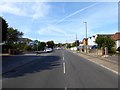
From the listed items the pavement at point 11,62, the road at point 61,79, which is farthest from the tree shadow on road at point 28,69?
the pavement at point 11,62

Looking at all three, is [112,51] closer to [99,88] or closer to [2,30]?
[2,30]

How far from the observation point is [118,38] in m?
86.2

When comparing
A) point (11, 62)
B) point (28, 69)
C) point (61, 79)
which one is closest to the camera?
point (61, 79)

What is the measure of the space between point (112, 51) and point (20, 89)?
4829 centimetres

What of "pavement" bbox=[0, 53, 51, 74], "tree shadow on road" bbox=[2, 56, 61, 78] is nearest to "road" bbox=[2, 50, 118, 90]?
"tree shadow on road" bbox=[2, 56, 61, 78]

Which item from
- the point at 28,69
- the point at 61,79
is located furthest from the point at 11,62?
the point at 61,79

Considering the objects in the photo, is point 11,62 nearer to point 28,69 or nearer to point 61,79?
point 28,69

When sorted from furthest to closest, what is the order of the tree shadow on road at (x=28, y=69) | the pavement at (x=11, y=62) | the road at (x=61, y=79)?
1. the pavement at (x=11, y=62)
2. the tree shadow on road at (x=28, y=69)
3. the road at (x=61, y=79)

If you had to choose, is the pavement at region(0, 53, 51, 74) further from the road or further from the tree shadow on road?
the road

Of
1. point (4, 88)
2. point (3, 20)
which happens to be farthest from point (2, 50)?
point (4, 88)

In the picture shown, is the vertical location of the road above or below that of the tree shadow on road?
above

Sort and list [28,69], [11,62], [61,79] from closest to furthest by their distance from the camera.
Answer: [61,79]
[28,69]
[11,62]

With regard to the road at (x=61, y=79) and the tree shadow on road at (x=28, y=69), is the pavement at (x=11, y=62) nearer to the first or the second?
the tree shadow on road at (x=28, y=69)

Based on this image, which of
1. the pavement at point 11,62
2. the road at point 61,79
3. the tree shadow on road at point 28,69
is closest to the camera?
the road at point 61,79
